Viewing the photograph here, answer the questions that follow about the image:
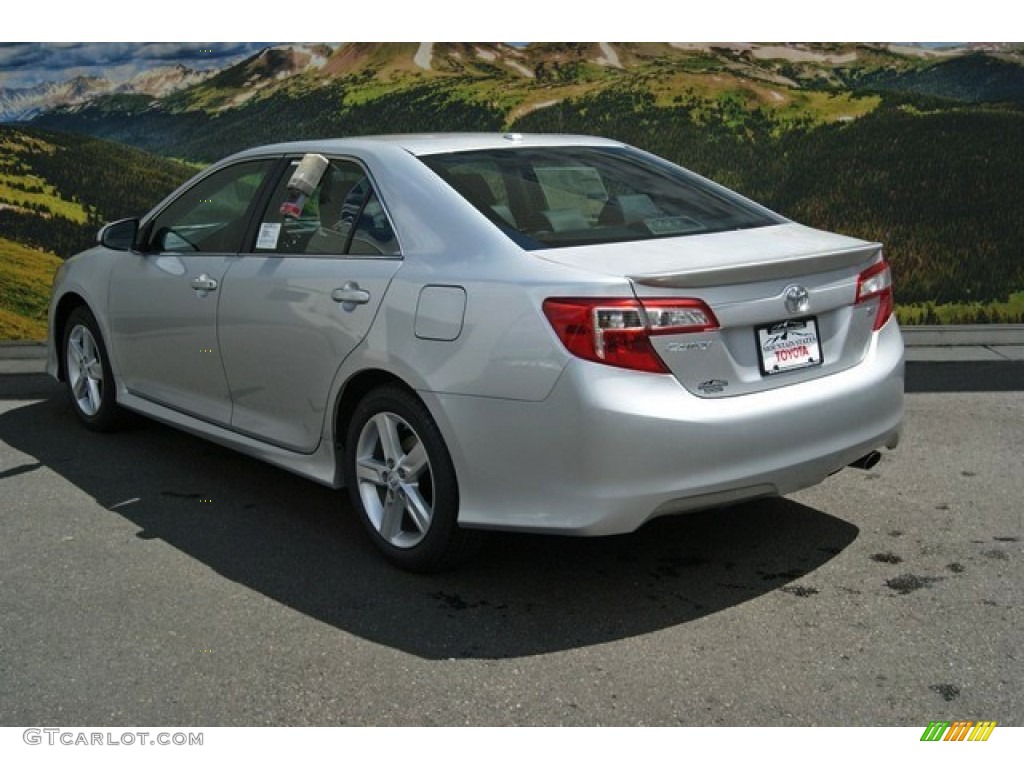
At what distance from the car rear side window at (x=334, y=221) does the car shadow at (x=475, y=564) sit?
1132 mm

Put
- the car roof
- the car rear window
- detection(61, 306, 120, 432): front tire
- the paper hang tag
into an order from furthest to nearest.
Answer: detection(61, 306, 120, 432): front tire, the paper hang tag, the car roof, the car rear window

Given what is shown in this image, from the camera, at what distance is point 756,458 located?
4184 mm

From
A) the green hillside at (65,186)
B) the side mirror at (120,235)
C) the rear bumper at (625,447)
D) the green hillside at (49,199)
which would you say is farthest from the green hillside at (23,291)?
the rear bumper at (625,447)

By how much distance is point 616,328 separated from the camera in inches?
158

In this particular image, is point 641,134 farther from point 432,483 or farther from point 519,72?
point 432,483

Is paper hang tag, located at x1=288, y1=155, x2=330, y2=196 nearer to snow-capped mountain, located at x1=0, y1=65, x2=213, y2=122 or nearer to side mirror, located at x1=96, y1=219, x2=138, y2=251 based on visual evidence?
side mirror, located at x1=96, y1=219, x2=138, y2=251

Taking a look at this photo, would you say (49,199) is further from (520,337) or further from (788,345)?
(788,345)

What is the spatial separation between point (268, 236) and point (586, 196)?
1350 mm

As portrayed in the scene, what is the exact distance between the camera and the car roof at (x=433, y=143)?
16.8 feet

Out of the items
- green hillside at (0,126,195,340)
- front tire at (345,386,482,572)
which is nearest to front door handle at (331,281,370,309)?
front tire at (345,386,482,572)

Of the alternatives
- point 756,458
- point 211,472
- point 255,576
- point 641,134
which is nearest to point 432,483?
point 255,576

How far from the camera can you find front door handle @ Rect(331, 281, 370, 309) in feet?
15.4

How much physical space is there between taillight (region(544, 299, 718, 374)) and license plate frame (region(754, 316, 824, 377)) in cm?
37

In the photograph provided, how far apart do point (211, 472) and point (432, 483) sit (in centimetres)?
206
